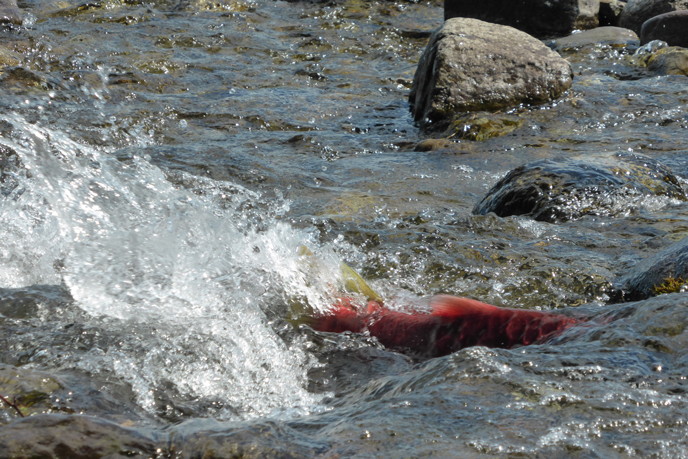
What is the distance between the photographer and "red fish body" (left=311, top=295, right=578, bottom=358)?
2.80 m

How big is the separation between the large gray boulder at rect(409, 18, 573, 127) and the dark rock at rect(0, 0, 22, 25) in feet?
23.7

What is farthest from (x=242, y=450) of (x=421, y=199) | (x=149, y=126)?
(x=149, y=126)

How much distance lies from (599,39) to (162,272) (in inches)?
417

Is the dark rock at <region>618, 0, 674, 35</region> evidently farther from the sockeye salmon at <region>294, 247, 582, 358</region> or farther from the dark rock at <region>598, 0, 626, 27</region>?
the sockeye salmon at <region>294, 247, 582, 358</region>

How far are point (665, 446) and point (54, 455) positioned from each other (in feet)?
5.02

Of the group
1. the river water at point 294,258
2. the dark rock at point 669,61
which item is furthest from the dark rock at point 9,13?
the dark rock at point 669,61

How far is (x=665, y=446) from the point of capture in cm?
165

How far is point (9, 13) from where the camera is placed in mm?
11055

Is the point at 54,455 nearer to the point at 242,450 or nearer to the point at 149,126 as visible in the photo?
the point at 242,450

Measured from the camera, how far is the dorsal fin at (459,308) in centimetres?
296

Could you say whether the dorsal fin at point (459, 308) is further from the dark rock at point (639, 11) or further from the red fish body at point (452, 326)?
the dark rock at point (639, 11)

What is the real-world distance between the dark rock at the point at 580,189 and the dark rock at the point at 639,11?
841 cm

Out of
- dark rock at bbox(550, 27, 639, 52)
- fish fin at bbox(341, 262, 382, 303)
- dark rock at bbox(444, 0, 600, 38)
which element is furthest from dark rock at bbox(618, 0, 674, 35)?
fish fin at bbox(341, 262, 382, 303)

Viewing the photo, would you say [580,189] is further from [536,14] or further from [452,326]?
[536,14]
